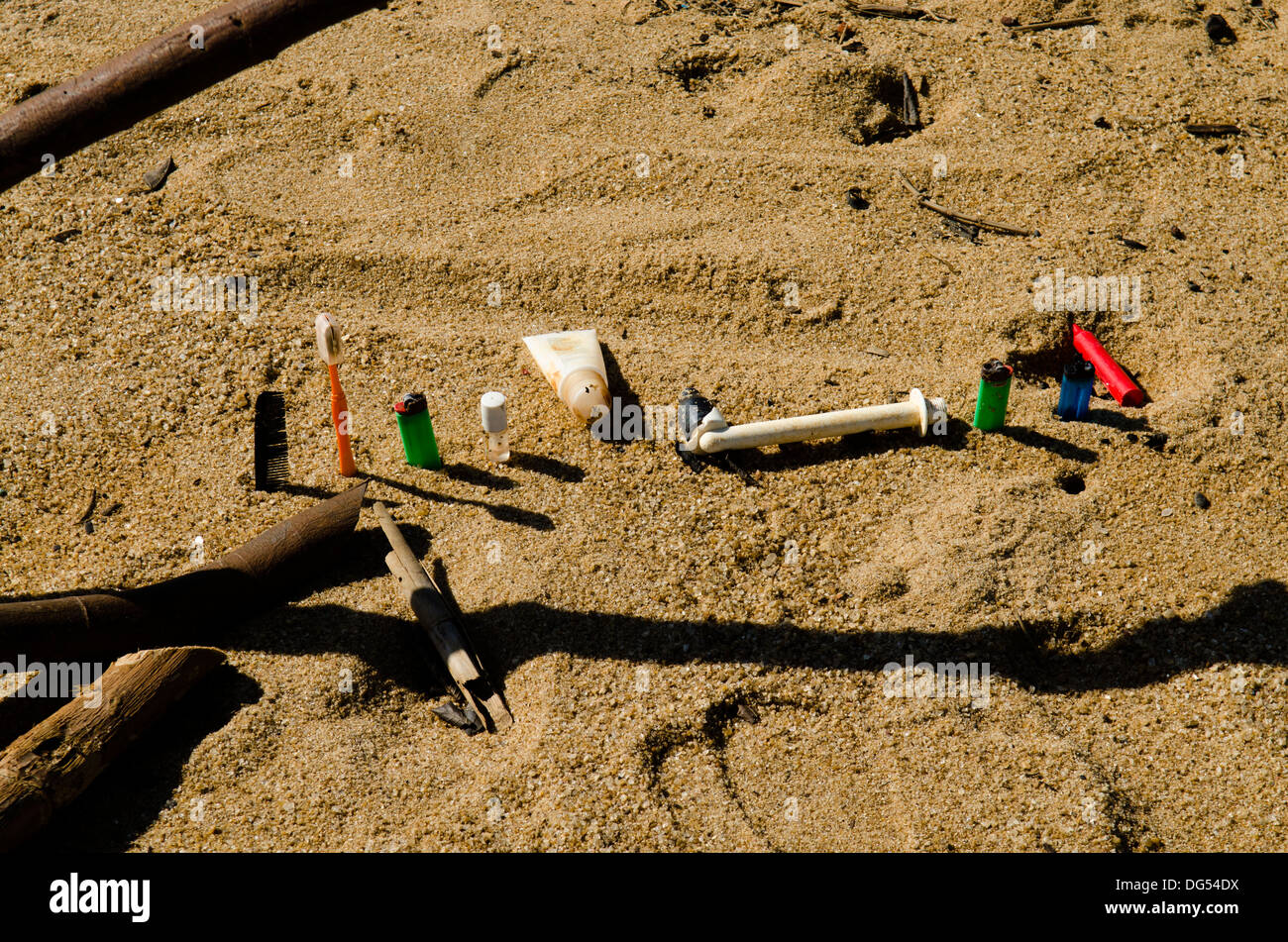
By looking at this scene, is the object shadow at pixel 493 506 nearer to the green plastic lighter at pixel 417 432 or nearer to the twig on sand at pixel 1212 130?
the green plastic lighter at pixel 417 432

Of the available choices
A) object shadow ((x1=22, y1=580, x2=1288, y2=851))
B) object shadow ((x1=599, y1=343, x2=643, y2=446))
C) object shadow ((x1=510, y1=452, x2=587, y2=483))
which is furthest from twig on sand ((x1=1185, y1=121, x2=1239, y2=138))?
object shadow ((x1=510, y1=452, x2=587, y2=483))

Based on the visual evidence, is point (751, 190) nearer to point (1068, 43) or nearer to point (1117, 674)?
point (1068, 43)

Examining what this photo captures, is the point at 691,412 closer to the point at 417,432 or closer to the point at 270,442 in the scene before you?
the point at 417,432

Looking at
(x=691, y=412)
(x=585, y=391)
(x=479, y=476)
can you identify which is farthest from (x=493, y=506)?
(x=691, y=412)

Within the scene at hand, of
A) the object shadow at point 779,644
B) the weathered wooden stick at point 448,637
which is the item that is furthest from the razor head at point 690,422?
the weathered wooden stick at point 448,637

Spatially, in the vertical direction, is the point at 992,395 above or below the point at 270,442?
above

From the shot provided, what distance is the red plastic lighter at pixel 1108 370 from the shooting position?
338 centimetres

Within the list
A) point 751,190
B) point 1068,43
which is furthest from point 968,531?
point 1068,43

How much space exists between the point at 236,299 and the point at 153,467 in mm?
810

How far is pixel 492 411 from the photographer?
315 centimetres

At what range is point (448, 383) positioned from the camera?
11.7ft

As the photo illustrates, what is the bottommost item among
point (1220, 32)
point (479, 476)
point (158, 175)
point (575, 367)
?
point (479, 476)

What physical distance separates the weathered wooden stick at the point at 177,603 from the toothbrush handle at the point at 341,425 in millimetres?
188

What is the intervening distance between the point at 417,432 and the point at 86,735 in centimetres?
125
